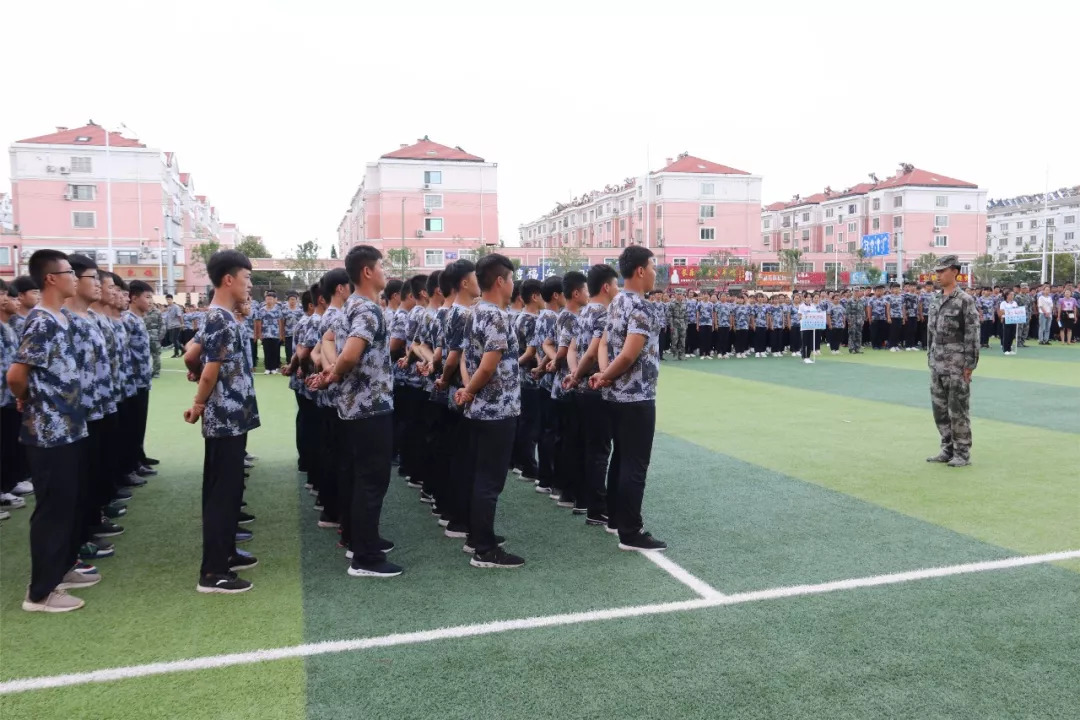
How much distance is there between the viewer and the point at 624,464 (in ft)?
16.6

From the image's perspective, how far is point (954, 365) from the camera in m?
7.28

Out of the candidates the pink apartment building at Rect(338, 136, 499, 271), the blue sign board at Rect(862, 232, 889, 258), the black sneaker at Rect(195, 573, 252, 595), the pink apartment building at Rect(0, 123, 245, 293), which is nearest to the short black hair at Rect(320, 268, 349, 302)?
the black sneaker at Rect(195, 573, 252, 595)

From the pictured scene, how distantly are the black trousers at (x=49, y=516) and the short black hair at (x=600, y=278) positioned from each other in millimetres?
3385

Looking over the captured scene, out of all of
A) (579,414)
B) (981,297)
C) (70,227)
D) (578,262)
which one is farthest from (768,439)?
(70,227)

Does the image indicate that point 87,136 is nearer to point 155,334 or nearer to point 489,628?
point 155,334

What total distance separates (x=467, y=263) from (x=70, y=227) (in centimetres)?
5449

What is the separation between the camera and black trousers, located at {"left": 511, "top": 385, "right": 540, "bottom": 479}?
23.0 feet

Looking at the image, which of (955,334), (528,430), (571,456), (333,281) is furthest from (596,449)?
(955,334)

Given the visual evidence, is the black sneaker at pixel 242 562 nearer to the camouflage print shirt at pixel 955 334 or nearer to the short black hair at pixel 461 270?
the short black hair at pixel 461 270

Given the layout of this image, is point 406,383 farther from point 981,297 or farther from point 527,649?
point 981,297

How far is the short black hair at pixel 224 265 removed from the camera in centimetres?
437

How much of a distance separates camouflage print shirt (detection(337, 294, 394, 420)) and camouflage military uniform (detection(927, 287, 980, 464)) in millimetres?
5337

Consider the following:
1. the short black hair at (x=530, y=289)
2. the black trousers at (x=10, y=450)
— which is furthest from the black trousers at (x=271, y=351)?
the short black hair at (x=530, y=289)

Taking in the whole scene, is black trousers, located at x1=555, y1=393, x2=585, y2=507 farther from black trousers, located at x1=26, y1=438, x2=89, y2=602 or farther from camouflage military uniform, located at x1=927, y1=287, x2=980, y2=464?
camouflage military uniform, located at x1=927, y1=287, x2=980, y2=464
